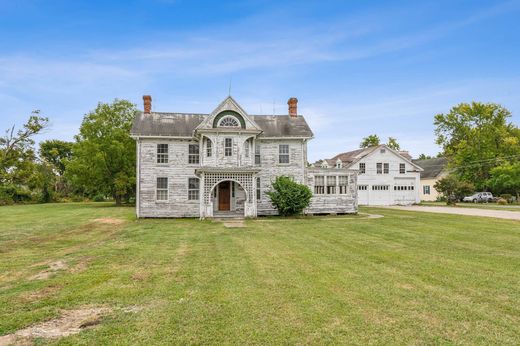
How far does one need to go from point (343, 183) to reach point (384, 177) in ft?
58.5

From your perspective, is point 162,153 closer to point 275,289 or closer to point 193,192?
point 193,192

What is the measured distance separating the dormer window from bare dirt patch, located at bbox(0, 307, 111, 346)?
739 inches

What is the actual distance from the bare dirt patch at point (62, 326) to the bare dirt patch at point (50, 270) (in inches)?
121

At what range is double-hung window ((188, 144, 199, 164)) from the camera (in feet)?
82.9

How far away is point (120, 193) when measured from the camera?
142 feet

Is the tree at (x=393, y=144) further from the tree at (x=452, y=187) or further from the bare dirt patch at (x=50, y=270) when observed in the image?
the bare dirt patch at (x=50, y=270)

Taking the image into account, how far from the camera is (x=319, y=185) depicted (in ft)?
88.0

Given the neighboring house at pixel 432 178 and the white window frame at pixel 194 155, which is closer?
the white window frame at pixel 194 155

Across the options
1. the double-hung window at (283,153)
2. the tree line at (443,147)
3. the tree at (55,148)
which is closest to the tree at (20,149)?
the double-hung window at (283,153)

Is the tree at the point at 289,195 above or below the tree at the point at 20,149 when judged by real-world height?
below

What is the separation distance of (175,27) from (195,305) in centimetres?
1772

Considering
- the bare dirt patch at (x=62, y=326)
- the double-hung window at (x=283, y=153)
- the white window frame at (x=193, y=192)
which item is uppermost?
the double-hung window at (x=283, y=153)

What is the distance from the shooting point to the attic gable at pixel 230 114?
23.6 m

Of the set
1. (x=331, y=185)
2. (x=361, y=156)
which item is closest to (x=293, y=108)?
(x=331, y=185)
